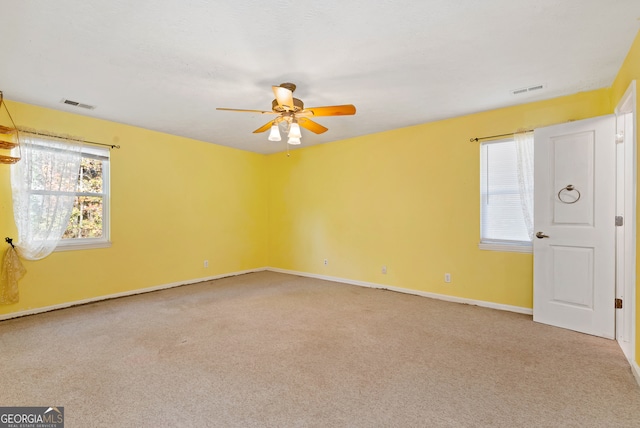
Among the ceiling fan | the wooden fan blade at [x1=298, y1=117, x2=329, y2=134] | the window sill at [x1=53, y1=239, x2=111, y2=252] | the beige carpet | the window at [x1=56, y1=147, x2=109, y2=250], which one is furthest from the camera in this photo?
the window at [x1=56, y1=147, x2=109, y2=250]

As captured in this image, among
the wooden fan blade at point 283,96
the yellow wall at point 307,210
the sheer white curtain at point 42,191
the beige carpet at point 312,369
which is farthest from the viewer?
the yellow wall at point 307,210

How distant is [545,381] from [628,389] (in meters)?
0.49

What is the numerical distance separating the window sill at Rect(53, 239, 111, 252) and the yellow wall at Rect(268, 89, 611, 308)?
2962mm

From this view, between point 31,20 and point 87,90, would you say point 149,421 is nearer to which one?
point 31,20

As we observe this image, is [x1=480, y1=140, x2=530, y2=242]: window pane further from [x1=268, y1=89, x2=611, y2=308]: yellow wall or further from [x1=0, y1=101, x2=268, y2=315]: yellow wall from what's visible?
[x1=0, y1=101, x2=268, y2=315]: yellow wall

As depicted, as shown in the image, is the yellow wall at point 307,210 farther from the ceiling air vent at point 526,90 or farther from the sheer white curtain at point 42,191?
the ceiling air vent at point 526,90

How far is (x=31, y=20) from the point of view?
2.01 meters

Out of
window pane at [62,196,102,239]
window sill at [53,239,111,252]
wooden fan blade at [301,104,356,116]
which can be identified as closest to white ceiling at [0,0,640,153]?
wooden fan blade at [301,104,356,116]

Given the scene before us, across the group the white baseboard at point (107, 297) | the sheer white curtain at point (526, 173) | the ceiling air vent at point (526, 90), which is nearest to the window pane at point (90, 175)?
the white baseboard at point (107, 297)

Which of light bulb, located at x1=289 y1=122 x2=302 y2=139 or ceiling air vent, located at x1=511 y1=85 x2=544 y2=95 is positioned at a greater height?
ceiling air vent, located at x1=511 y1=85 x2=544 y2=95

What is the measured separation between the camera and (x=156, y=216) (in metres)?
4.65

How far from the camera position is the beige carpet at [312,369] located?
68.9 inches

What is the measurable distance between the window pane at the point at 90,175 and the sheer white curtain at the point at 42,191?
223 mm

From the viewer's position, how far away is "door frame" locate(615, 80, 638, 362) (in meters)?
2.26
